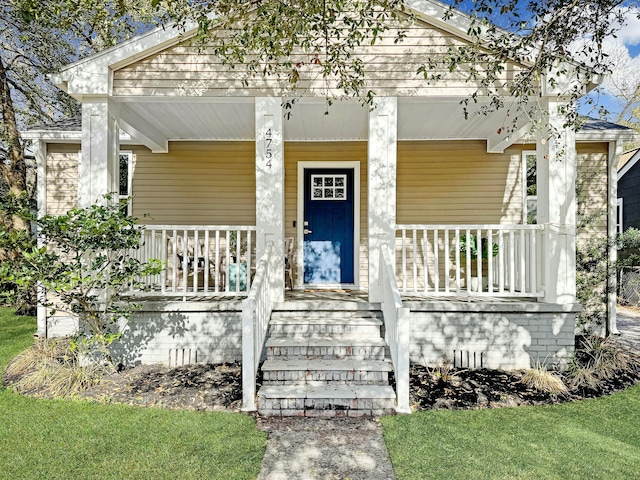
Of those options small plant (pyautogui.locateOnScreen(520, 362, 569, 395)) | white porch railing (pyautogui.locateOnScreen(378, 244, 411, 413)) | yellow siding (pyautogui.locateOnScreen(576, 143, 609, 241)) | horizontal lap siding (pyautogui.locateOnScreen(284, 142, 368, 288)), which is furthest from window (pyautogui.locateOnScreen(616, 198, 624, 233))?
white porch railing (pyautogui.locateOnScreen(378, 244, 411, 413))

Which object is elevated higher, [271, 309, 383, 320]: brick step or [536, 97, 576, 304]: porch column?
[536, 97, 576, 304]: porch column

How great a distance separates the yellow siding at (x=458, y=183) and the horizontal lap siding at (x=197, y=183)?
2.78m

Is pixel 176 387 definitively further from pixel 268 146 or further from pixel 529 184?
pixel 529 184

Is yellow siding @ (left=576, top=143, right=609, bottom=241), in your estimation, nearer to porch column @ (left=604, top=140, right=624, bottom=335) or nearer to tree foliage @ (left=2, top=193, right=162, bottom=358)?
porch column @ (left=604, top=140, right=624, bottom=335)

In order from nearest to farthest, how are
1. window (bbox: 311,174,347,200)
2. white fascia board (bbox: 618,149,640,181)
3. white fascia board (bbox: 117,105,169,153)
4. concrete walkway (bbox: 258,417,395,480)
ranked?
1. concrete walkway (bbox: 258,417,395,480)
2. white fascia board (bbox: 117,105,169,153)
3. window (bbox: 311,174,347,200)
4. white fascia board (bbox: 618,149,640,181)

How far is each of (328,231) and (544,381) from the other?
13.1 ft

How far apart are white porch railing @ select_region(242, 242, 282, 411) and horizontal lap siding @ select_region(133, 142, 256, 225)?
287cm

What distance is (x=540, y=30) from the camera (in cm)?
422

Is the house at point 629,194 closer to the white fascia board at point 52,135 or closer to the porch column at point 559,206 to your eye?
the porch column at point 559,206

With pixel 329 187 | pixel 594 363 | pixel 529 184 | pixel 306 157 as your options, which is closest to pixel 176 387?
pixel 329 187

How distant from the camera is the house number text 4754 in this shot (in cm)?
495

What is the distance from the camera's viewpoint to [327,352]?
4.33m

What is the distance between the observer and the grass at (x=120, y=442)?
9.11ft

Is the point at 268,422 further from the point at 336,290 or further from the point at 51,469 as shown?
the point at 336,290
